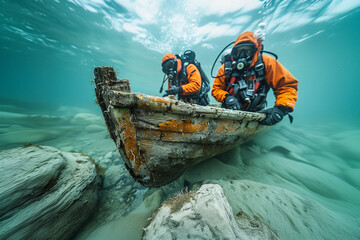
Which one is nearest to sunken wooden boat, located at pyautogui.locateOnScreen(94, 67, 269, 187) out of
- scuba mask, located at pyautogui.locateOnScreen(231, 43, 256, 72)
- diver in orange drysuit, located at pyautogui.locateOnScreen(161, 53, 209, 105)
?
scuba mask, located at pyautogui.locateOnScreen(231, 43, 256, 72)

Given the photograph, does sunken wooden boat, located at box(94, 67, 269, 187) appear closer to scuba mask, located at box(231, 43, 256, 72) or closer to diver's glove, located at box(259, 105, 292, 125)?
diver's glove, located at box(259, 105, 292, 125)

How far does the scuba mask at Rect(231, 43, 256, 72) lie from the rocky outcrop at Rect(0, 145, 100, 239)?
12.0 ft

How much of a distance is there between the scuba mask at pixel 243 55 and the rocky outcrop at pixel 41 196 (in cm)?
366

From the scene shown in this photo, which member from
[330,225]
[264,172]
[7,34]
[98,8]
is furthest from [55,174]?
[7,34]

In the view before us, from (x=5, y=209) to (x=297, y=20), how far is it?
70.9ft

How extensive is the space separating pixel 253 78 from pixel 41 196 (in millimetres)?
4174

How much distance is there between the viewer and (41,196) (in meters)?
1.42

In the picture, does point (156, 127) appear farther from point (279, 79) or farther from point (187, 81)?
point (187, 81)

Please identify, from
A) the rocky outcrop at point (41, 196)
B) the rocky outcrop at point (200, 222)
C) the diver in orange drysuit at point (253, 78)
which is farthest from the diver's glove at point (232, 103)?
the rocky outcrop at point (41, 196)

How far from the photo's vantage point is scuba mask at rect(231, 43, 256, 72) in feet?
8.91

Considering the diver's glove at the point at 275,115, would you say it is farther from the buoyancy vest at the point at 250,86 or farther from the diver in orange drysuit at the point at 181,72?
the diver in orange drysuit at the point at 181,72

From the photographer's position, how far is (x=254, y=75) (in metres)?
2.87

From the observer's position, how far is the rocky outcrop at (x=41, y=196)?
1.24 meters

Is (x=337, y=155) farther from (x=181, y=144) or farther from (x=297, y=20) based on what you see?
(x=297, y=20)
